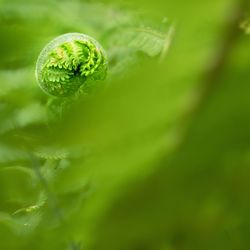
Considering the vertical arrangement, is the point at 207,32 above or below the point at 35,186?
above

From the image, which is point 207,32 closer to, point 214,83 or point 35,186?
point 214,83

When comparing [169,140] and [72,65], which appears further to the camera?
[72,65]

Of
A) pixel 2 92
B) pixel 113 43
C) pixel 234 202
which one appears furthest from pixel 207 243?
pixel 113 43

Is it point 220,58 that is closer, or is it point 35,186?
point 220,58

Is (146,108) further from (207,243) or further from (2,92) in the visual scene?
(2,92)

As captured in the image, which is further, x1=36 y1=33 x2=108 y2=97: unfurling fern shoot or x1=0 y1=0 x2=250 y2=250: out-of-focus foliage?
x1=36 y1=33 x2=108 y2=97: unfurling fern shoot

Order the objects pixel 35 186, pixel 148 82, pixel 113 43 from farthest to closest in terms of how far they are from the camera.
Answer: pixel 113 43 < pixel 35 186 < pixel 148 82

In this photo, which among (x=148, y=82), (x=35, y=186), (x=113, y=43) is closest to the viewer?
(x=148, y=82)

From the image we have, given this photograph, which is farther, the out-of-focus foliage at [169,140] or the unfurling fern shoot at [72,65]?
the unfurling fern shoot at [72,65]
